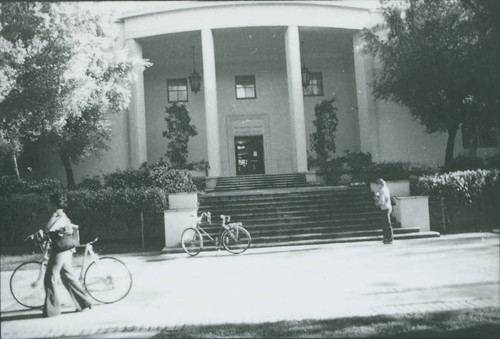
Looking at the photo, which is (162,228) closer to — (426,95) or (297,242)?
(297,242)

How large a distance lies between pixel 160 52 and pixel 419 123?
12253 mm

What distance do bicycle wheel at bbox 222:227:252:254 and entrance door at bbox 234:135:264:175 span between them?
37.3ft

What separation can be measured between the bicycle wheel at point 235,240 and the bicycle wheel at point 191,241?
619 mm

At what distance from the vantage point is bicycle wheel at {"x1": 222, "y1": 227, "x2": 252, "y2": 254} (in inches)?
440

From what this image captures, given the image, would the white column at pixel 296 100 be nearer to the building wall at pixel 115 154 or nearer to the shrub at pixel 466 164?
the shrub at pixel 466 164

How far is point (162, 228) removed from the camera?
35.8ft

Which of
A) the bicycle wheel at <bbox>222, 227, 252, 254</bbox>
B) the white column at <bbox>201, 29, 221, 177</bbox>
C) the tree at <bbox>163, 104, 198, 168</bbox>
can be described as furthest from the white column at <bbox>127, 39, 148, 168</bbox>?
the bicycle wheel at <bbox>222, 227, 252, 254</bbox>

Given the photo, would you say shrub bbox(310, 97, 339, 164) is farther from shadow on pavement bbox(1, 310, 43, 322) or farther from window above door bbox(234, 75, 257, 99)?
shadow on pavement bbox(1, 310, 43, 322)

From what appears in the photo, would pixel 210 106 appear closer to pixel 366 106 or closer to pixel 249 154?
pixel 249 154

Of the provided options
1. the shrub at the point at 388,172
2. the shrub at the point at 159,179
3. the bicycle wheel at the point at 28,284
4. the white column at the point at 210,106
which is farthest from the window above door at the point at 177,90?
the bicycle wheel at the point at 28,284

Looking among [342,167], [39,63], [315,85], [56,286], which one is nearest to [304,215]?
[342,167]

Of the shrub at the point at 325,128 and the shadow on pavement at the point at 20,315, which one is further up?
the shrub at the point at 325,128

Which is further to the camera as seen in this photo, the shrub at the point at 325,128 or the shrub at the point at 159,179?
the shrub at the point at 325,128

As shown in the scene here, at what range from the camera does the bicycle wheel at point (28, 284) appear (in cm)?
375
